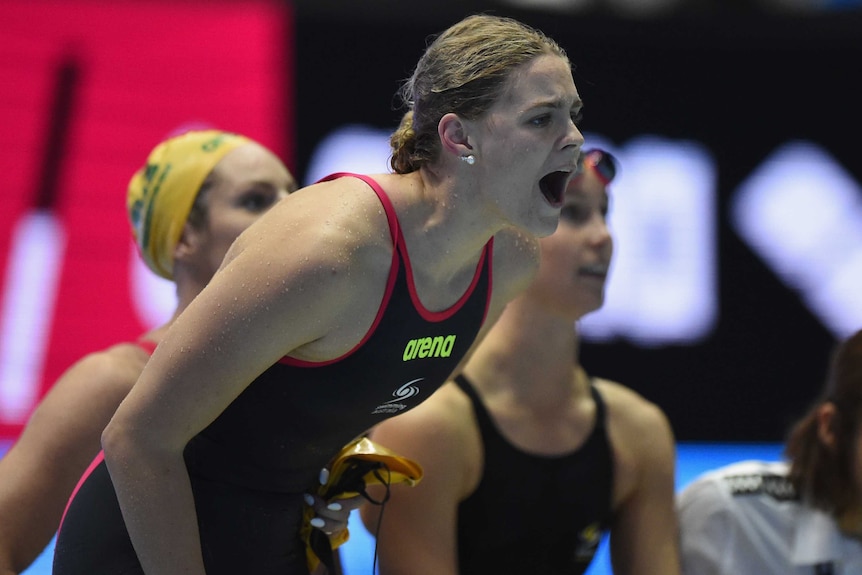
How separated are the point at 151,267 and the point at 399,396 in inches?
42.7

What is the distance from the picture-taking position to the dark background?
19.9ft

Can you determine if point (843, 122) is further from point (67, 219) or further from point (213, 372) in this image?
point (213, 372)

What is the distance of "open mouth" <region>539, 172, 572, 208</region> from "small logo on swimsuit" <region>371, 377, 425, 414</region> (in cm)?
42

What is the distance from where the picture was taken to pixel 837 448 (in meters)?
2.87

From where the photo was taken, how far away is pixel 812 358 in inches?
245

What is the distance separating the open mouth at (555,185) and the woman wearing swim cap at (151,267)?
90 centimetres

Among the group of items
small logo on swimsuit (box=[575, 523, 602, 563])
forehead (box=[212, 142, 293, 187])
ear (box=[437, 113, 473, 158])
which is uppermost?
ear (box=[437, 113, 473, 158])

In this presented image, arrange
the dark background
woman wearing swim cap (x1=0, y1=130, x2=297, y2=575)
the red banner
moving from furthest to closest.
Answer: the dark background → the red banner → woman wearing swim cap (x1=0, y1=130, x2=297, y2=575)

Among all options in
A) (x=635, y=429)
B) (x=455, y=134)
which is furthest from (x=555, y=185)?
(x=635, y=429)

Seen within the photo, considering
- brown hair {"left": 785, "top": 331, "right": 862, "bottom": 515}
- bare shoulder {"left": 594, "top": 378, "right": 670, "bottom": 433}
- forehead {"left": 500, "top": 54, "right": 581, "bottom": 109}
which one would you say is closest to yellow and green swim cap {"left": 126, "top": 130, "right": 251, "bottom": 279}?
forehead {"left": 500, "top": 54, "right": 581, "bottom": 109}

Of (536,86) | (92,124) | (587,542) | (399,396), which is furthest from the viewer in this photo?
(92,124)

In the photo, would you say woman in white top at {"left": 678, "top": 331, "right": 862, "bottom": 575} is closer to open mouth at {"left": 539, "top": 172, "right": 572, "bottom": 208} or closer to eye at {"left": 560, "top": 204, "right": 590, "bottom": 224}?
eye at {"left": 560, "top": 204, "right": 590, "bottom": 224}

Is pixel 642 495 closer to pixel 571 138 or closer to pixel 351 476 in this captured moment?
pixel 351 476

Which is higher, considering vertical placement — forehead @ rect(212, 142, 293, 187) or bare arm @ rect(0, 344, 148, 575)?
forehead @ rect(212, 142, 293, 187)
